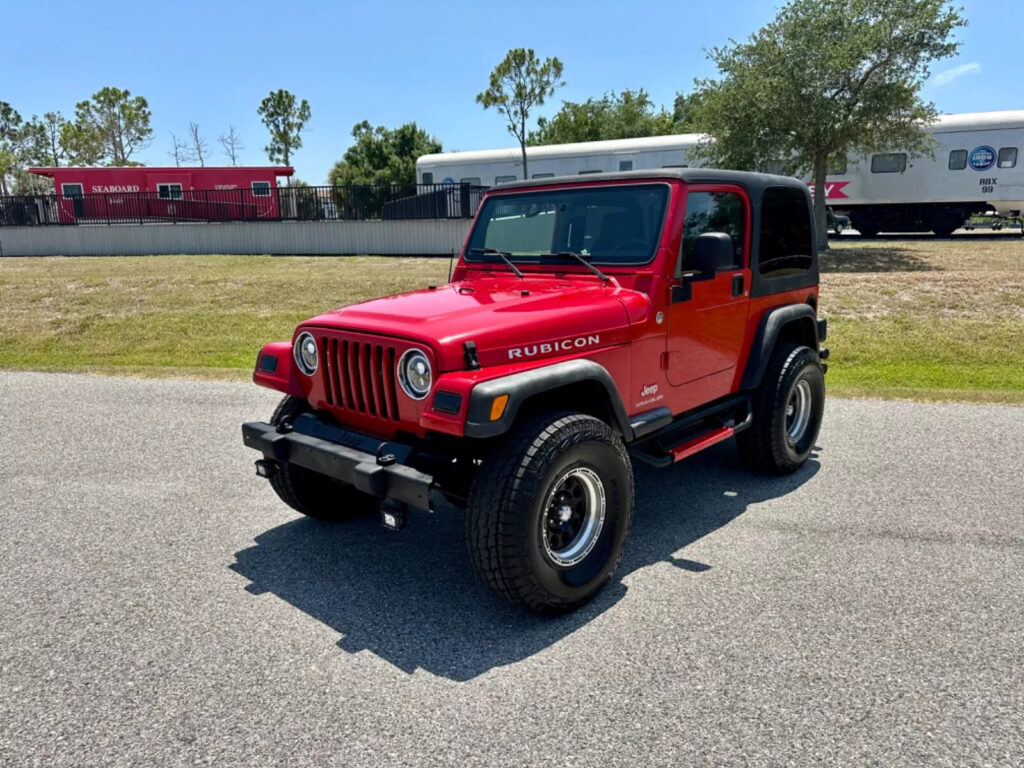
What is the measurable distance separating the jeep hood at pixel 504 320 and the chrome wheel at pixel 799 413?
210 cm

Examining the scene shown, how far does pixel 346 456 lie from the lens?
345 centimetres

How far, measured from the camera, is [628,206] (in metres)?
4.25

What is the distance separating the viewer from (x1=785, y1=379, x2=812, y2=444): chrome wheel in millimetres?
5414

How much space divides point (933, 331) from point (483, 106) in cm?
2439

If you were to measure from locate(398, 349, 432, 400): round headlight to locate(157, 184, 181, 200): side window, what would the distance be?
24.8 m

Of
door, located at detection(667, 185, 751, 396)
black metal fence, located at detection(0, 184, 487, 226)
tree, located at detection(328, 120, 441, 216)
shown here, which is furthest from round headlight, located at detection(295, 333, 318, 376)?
tree, located at detection(328, 120, 441, 216)

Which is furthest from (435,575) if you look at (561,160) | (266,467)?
(561,160)

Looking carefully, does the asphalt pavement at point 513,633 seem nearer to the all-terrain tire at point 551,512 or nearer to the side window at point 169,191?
the all-terrain tire at point 551,512

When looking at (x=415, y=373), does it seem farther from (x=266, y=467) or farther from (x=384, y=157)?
(x=384, y=157)

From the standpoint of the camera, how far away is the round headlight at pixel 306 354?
3.88 meters

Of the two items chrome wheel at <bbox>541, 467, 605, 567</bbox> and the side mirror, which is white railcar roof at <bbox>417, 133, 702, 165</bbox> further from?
chrome wheel at <bbox>541, 467, 605, 567</bbox>

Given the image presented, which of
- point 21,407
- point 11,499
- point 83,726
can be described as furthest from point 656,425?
point 21,407

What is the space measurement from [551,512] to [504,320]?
0.94 metres

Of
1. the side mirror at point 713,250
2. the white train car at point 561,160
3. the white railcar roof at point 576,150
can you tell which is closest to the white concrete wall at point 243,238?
the white train car at point 561,160
